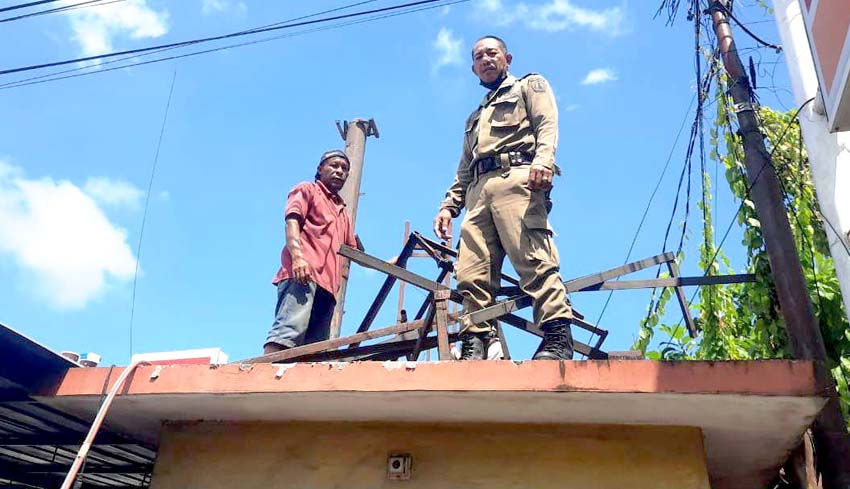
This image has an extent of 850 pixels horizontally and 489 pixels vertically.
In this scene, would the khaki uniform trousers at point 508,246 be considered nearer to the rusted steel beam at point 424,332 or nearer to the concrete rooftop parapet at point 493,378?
the rusted steel beam at point 424,332

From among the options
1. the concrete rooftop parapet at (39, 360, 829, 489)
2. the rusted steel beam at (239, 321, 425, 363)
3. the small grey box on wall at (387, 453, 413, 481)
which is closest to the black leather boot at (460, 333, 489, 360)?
the rusted steel beam at (239, 321, 425, 363)

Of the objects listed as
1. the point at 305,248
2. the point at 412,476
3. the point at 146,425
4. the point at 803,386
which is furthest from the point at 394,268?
the point at 803,386

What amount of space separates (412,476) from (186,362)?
4.06ft

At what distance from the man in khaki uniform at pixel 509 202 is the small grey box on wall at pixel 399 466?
0.64 metres

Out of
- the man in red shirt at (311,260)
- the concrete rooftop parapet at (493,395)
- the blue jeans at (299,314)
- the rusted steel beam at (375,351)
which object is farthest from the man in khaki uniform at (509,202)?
the blue jeans at (299,314)

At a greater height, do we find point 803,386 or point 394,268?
point 394,268

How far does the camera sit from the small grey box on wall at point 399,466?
10.8 feet

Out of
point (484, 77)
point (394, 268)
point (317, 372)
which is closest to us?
point (317, 372)

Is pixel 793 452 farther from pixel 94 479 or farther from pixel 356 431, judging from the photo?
pixel 94 479

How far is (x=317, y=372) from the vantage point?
3.14 meters

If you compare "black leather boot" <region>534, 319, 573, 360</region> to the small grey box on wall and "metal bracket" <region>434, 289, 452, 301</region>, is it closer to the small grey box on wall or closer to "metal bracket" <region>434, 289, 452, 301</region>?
"metal bracket" <region>434, 289, 452, 301</region>

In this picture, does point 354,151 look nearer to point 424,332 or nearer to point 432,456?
point 424,332

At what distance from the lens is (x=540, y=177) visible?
386 cm

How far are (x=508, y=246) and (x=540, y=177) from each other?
0.40 m
